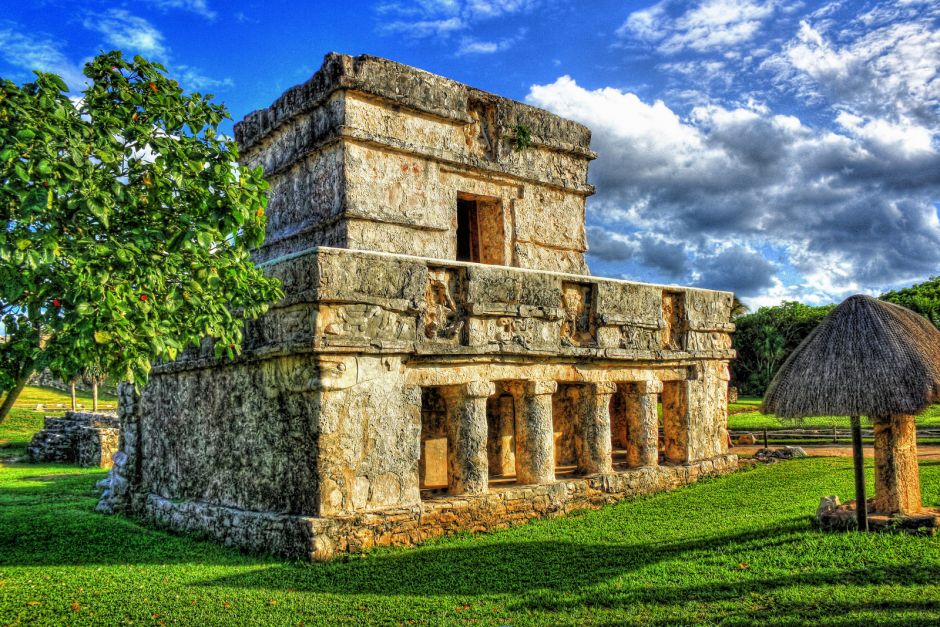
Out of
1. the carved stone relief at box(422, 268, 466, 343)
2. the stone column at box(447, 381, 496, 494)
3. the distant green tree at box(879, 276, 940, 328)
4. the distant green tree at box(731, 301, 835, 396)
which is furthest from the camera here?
the distant green tree at box(731, 301, 835, 396)

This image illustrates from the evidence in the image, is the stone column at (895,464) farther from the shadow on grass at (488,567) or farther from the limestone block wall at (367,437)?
the limestone block wall at (367,437)

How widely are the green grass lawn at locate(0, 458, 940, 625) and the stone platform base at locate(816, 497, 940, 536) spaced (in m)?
0.21

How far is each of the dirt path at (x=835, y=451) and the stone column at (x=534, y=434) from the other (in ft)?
20.6

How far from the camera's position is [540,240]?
39.3 feet

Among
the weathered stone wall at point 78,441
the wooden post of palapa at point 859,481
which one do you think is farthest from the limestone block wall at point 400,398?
the weathered stone wall at point 78,441

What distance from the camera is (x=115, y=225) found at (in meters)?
5.63

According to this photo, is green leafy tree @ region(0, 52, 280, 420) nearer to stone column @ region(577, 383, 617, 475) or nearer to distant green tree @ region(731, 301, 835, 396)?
stone column @ region(577, 383, 617, 475)

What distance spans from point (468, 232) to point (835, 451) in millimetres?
9468

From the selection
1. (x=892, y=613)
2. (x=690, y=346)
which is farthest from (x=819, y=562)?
(x=690, y=346)

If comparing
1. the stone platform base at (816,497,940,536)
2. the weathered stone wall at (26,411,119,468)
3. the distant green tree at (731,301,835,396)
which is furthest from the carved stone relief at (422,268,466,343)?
the distant green tree at (731,301,835,396)

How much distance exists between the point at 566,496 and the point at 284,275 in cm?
456

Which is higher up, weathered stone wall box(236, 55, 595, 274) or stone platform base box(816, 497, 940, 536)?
weathered stone wall box(236, 55, 595, 274)

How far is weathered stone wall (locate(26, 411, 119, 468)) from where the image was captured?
17.6 metres

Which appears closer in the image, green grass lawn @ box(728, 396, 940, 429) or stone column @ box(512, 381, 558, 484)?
stone column @ box(512, 381, 558, 484)
